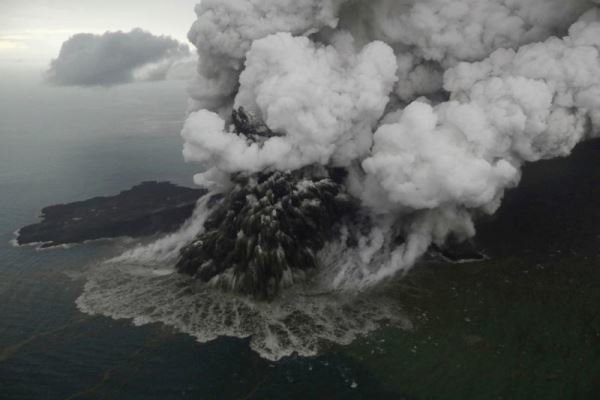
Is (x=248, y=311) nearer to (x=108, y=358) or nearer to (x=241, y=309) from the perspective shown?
(x=241, y=309)

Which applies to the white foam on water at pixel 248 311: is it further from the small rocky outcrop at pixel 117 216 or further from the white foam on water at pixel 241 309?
the small rocky outcrop at pixel 117 216

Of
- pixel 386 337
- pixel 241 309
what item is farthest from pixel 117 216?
pixel 386 337

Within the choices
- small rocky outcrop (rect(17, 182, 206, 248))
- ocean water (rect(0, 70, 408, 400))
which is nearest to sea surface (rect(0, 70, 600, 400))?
ocean water (rect(0, 70, 408, 400))

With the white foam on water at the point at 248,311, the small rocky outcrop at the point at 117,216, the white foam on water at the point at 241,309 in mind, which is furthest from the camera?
the small rocky outcrop at the point at 117,216

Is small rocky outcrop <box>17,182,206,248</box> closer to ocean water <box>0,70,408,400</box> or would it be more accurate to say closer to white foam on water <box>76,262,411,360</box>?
ocean water <box>0,70,408,400</box>

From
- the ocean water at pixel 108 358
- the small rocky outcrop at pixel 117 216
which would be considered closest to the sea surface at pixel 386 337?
the ocean water at pixel 108 358

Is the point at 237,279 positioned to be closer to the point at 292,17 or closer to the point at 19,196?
the point at 292,17

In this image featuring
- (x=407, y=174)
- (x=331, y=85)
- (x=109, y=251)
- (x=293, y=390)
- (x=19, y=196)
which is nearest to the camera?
(x=293, y=390)

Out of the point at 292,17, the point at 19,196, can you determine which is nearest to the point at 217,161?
the point at 292,17
